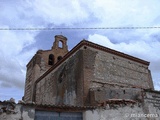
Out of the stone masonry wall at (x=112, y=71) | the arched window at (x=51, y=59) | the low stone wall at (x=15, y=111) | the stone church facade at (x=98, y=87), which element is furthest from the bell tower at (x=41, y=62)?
the low stone wall at (x=15, y=111)

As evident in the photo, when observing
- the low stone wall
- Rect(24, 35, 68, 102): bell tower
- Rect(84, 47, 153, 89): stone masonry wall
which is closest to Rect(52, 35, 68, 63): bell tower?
Rect(24, 35, 68, 102): bell tower

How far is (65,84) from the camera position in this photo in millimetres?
15508

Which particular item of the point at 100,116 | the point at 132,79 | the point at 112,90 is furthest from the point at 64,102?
the point at 100,116

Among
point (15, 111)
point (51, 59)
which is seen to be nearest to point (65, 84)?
point (15, 111)

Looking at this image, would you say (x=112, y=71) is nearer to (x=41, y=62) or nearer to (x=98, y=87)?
(x=98, y=87)

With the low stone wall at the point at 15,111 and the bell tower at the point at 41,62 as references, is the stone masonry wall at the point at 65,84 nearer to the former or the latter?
the bell tower at the point at 41,62

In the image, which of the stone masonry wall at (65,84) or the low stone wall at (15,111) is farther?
the stone masonry wall at (65,84)

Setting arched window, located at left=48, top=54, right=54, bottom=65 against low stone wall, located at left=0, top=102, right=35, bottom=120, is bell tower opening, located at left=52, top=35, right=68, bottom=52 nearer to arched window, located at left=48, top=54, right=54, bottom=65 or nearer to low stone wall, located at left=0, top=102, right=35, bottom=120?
arched window, located at left=48, top=54, right=54, bottom=65

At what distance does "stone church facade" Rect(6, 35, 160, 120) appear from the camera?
878 centimetres

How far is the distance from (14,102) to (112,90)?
654 cm

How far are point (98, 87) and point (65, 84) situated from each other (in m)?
3.63

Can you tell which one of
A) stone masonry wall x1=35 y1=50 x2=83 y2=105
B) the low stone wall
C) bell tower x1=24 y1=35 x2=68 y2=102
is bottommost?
the low stone wall

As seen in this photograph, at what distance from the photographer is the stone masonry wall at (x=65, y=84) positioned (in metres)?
13.5

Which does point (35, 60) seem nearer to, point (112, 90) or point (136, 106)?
point (112, 90)
